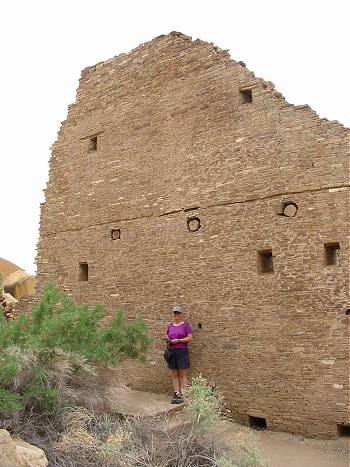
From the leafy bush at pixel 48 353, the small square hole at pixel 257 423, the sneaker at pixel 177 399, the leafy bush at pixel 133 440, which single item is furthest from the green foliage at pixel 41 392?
the small square hole at pixel 257 423

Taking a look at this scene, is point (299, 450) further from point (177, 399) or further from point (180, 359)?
point (180, 359)

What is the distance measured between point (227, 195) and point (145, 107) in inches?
106

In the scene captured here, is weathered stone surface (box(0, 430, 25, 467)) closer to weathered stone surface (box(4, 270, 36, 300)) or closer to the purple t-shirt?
the purple t-shirt

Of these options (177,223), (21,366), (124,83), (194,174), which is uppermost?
(124,83)

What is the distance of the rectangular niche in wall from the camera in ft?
33.5

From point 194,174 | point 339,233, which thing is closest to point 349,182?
point 339,233

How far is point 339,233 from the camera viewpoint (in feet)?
23.3

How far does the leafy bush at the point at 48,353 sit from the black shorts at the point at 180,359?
37.2 inches

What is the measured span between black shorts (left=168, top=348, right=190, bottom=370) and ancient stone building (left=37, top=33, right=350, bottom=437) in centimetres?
36

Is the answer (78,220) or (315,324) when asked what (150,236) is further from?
(315,324)

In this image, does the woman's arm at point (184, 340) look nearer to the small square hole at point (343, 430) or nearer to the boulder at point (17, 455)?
the small square hole at point (343, 430)

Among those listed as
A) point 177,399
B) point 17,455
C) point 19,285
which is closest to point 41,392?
point 17,455

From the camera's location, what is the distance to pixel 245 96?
8430 millimetres

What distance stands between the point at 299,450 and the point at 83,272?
5448 millimetres
